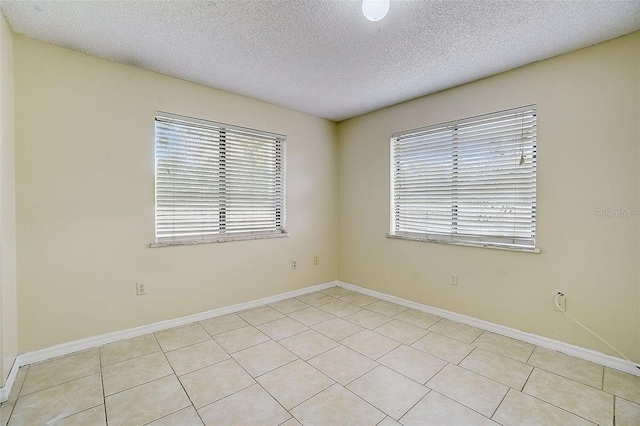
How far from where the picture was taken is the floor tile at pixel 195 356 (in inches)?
86.3

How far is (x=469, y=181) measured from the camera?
9.91 ft

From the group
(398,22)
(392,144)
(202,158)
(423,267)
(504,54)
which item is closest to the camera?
(398,22)

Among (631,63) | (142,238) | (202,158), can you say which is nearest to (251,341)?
(142,238)

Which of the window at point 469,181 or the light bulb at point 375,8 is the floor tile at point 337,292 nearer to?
the window at point 469,181

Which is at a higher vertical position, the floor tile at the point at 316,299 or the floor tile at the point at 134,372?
the floor tile at the point at 316,299

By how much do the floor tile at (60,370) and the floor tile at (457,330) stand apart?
2888 mm

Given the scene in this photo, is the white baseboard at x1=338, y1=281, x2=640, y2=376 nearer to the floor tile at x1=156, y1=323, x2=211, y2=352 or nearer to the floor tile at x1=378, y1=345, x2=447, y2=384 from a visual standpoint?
the floor tile at x1=378, y1=345, x2=447, y2=384

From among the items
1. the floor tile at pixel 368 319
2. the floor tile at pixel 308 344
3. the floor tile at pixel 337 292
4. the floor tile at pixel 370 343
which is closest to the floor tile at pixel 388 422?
the floor tile at pixel 370 343

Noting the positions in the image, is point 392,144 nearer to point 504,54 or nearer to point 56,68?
point 504,54

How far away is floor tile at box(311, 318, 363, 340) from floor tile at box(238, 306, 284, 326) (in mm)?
529

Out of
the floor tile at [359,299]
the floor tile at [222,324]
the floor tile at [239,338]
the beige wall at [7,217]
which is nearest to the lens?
the beige wall at [7,217]

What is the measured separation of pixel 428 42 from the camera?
2.25 m

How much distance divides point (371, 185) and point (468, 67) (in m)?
1.73

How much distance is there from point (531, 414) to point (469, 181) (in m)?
2.01
